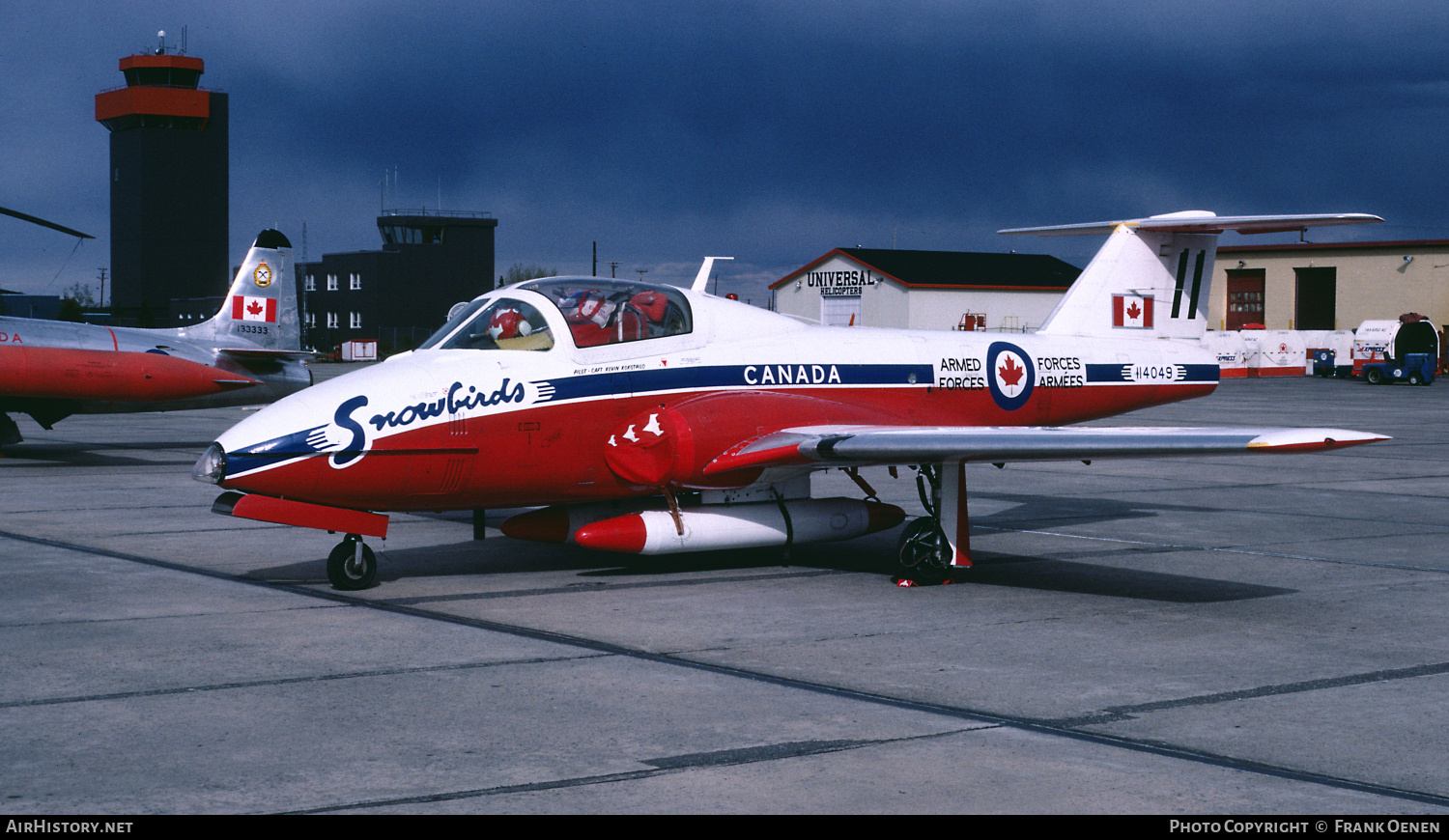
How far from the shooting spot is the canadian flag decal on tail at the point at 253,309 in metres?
26.9

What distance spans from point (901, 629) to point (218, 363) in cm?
1953

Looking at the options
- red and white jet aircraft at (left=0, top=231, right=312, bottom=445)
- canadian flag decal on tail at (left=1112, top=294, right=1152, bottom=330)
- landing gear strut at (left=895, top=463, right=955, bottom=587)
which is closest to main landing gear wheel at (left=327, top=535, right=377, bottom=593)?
landing gear strut at (left=895, top=463, right=955, bottom=587)

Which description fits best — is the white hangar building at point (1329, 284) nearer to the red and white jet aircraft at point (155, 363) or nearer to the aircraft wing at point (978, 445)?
the red and white jet aircraft at point (155, 363)

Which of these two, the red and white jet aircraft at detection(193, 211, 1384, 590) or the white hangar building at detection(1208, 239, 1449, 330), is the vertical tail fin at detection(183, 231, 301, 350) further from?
the white hangar building at detection(1208, 239, 1449, 330)

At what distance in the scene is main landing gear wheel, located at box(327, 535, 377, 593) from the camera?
34.4ft

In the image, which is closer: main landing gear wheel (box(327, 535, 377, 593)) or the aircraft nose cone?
the aircraft nose cone

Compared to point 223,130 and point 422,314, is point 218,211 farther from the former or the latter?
point 422,314

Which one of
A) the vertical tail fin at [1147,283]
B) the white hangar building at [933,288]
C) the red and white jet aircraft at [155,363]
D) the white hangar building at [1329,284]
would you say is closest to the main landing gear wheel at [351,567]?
the vertical tail fin at [1147,283]

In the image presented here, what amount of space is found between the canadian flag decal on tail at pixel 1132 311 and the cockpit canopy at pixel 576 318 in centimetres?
530

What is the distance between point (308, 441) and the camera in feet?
32.5

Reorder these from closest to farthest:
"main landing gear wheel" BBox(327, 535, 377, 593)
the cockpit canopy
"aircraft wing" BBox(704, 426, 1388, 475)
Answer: "aircraft wing" BBox(704, 426, 1388, 475) < "main landing gear wheel" BBox(327, 535, 377, 593) < the cockpit canopy

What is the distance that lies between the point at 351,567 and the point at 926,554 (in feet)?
15.5

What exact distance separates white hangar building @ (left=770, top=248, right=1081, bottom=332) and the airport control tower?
162ft

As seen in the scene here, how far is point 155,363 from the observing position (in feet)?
78.0
